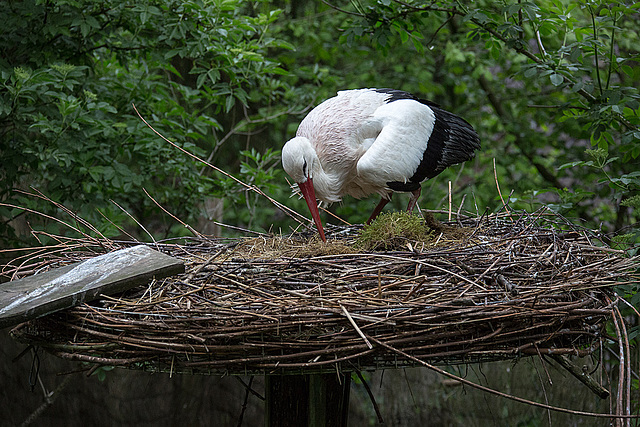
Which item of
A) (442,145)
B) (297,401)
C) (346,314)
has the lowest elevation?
(297,401)

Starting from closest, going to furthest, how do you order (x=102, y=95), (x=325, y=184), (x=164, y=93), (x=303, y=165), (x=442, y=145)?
(x=303, y=165) < (x=325, y=184) < (x=442, y=145) < (x=102, y=95) < (x=164, y=93)

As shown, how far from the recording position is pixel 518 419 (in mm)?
4457

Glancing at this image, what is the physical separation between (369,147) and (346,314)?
1306mm

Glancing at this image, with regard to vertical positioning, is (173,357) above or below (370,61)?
above

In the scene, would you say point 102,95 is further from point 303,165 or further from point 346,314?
point 346,314

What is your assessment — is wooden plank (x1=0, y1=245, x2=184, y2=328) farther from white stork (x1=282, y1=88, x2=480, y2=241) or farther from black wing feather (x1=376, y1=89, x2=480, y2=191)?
black wing feather (x1=376, y1=89, x2=480, y2=191)

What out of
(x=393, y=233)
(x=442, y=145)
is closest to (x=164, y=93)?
(x=442, y=145)

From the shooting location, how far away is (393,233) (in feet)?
8.00

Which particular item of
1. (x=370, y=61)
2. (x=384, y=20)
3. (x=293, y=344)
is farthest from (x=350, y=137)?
(x=370, y=61)

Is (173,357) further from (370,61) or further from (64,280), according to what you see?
(370,61)

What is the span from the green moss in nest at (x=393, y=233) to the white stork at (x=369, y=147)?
167 millimetres

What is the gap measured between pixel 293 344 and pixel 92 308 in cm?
63

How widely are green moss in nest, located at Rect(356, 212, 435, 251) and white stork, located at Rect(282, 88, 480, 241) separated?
0.17 metres

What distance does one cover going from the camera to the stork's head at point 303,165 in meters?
2.55
